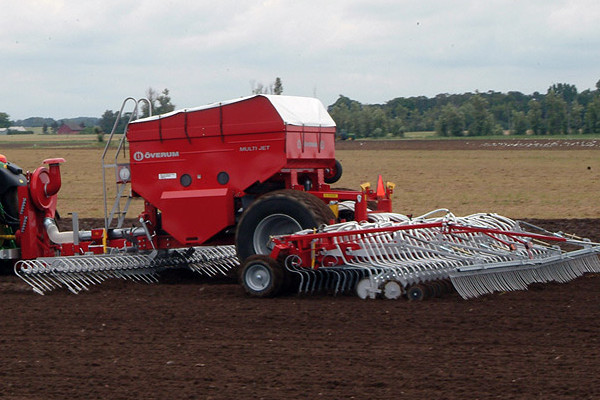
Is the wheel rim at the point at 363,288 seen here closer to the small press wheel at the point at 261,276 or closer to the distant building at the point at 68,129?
the small press wheel at the point at 261,276

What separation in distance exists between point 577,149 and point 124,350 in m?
45.6

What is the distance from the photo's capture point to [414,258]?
917cm

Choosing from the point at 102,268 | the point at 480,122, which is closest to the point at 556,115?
the point at 480,122

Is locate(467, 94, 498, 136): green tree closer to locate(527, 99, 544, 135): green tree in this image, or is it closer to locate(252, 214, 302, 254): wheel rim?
locate(527, 99, 544, 135): green tree

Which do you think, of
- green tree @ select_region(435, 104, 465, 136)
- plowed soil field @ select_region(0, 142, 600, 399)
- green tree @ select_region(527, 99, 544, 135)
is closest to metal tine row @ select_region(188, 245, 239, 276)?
plowed soil field @ select_region(0, 142, 600, 399)

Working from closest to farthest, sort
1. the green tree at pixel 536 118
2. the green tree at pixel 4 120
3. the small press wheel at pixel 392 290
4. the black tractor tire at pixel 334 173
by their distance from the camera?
the small press wheel at pixel 392 290, the black tractor tire at pixel 334 173, the green tree at pixel 536 118, the green tree at pixel 4 120

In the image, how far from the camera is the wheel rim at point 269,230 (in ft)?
31.6

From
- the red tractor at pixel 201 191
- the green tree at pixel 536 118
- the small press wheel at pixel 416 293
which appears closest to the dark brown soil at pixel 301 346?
the small press wheel at pixel 416 293

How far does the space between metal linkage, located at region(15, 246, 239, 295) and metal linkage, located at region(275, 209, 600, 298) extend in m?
2.37

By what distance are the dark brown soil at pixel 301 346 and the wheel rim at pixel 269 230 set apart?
69 cm

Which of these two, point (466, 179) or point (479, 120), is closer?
point (466, 179)

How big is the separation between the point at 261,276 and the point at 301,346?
7.52 ft

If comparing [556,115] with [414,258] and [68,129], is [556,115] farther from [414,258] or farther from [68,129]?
[414,258]

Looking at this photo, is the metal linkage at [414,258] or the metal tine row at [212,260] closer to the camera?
the metal linkage at [414,258]
